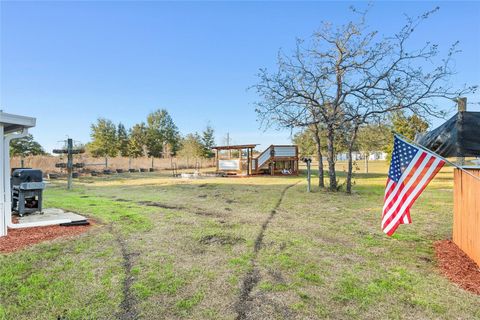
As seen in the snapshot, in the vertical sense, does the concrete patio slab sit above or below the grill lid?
below

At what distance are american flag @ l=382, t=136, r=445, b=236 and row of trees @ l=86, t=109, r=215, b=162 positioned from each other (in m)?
32.3

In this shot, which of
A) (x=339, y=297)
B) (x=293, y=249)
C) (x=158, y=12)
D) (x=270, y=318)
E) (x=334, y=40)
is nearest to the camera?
(x=270, y=318)

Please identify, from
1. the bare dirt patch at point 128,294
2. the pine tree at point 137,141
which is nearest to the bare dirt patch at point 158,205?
the bare dirt patch at point 128,294

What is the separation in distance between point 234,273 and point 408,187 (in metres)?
2.28

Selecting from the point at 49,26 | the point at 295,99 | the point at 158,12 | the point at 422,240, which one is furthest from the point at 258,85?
the point at 49,26

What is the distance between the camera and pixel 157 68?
762 inches

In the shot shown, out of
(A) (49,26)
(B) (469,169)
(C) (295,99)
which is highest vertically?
(A) (49,26)

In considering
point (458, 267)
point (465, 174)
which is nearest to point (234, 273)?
point (458, 267)

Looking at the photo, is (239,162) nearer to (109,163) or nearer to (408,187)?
(109,163)

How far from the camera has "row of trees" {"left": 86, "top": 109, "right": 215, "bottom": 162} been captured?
36.9 meters

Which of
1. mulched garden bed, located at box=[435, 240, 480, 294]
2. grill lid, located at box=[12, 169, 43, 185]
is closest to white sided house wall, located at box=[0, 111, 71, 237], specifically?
grill lid, located at box=[12, 169, 43, 185]

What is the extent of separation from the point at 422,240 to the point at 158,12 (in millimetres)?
11161

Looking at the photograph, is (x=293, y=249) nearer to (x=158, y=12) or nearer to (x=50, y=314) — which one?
(x=50, y=314)

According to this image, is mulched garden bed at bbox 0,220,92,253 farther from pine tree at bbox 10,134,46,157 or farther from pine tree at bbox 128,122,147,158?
pine tree at bbox 128,122,147,158
